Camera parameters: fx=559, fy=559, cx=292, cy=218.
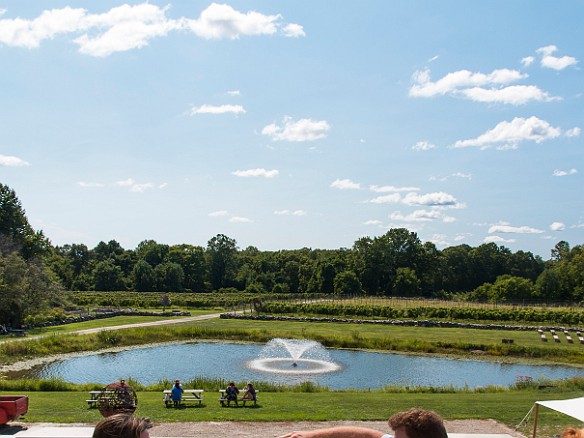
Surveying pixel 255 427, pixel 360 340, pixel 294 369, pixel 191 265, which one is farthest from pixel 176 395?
pixel 191 265

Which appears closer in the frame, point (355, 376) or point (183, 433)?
point (183, 433)

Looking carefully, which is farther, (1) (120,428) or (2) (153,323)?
(2) (153,323)

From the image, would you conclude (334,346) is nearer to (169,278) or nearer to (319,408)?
(319,408)

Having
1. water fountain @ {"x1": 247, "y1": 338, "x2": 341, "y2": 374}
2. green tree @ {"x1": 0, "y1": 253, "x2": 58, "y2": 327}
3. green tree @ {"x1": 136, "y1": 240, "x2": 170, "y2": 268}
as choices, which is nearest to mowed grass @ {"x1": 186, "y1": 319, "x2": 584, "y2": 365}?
water fountain @ {"x1": 247, "y1": 338, "x2": 341, "y2": 374}

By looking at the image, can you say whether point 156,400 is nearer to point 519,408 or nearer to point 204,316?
point 519,408

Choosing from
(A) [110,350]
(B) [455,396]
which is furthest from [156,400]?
(A) [110,350]

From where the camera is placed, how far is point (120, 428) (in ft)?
8.87

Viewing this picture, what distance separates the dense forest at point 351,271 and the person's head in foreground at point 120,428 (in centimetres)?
8571

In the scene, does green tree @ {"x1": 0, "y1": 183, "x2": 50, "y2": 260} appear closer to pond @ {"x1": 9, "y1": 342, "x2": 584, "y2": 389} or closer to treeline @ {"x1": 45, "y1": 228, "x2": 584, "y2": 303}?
treeline @ {"x1": 45, "y1": 228, "x2": 584, "y2": 303}

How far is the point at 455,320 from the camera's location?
5772 centimetres

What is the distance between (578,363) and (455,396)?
20.2 metres

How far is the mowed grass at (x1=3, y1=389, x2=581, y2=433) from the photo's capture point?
620 inches

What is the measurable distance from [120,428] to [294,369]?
29.5 meters

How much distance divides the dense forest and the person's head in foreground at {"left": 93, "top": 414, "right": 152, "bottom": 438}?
8571cm
